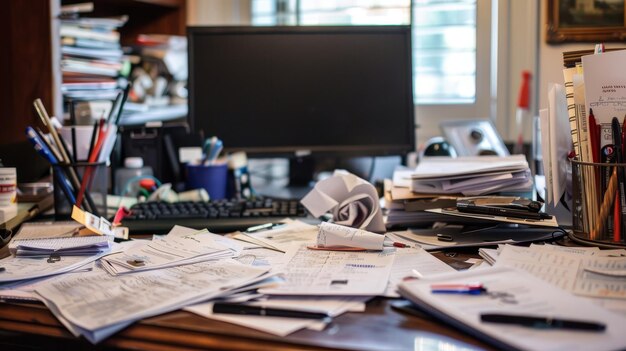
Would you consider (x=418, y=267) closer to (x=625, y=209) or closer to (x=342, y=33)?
(x=625, y=209)

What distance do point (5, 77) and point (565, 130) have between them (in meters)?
1.37

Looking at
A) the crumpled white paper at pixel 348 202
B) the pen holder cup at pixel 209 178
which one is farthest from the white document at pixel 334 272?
the pen holder cup at pixel 209 178

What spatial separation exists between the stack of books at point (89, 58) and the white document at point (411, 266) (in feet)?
4.20

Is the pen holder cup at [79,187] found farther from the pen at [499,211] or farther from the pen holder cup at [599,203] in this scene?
the pen holder cup at [599,203]

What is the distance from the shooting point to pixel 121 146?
1.74m

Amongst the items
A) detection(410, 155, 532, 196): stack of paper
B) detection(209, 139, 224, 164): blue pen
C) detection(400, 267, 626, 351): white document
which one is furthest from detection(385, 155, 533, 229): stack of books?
detection(209, 139, 224, 164): blue pen

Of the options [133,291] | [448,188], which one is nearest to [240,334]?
[133,291]

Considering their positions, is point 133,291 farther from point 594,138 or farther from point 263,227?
point 594,138

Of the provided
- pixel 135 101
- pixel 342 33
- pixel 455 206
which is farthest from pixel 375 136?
pixel 135 101

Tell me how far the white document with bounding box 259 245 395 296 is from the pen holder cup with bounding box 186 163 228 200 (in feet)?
1.83

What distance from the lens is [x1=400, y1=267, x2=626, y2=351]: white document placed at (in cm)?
70

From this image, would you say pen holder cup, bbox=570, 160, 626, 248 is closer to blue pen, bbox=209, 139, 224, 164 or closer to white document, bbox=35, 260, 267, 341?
white document, bbox=35, 260, 267, 341

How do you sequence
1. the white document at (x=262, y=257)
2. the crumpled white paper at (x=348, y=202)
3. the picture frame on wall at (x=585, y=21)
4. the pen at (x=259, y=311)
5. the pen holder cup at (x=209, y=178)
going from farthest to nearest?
the picture frame on wall at (x=585, y=21), the pen holder cup at (x=209, y=178), the crumpled white paper at (x=348, y=202), the white document at (x=262, y=257), the pen at (x=259, y=311)

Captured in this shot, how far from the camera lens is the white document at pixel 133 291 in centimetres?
81
